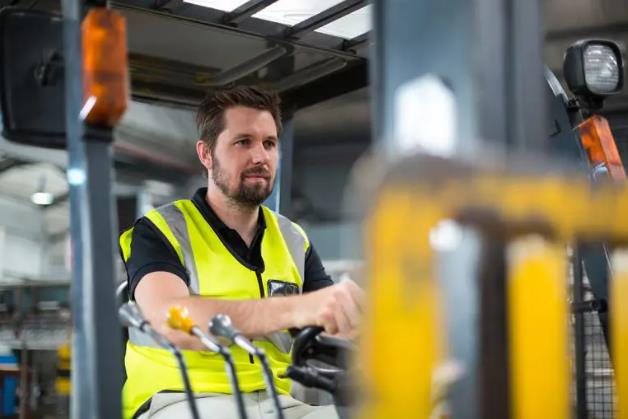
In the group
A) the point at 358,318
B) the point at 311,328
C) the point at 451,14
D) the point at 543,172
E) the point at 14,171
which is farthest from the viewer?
the point at 14,171

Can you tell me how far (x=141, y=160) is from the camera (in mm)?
10836

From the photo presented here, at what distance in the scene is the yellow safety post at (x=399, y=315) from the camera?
973 millimetres

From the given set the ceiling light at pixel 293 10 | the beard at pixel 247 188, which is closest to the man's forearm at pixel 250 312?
the beard at pixel 247 188

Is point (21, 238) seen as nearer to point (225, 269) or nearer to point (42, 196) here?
point (42, 196)

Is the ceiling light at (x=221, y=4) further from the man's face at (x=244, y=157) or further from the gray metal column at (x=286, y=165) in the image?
the gray metal column at (x=286, y=165)

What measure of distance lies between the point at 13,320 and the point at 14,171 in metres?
2.79

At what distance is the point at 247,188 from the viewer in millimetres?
3215

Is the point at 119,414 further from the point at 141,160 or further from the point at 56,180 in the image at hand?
the point at 56,180

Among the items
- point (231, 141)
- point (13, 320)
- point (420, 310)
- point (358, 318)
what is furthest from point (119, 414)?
point (13, 320)

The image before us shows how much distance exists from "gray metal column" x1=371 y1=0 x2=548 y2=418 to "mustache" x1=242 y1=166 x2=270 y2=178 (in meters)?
1.79

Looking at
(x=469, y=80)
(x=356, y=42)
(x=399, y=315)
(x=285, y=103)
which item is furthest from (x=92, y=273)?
(x=285, y=103)

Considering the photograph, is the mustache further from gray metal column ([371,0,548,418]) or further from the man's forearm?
gray metal column ([371,0,548,418])

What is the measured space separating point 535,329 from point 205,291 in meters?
1.93

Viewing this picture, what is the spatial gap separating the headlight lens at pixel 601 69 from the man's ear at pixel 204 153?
131 cm
